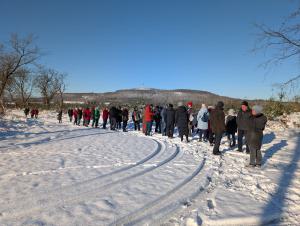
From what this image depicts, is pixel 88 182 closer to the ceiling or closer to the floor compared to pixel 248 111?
closer to the floor

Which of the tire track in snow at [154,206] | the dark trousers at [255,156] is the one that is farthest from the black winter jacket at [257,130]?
the tire track in snow at [154,206]

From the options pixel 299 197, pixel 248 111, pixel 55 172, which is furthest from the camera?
pixel 248 111

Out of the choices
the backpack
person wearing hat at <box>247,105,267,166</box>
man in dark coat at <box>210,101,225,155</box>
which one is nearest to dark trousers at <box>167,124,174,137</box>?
the backpack

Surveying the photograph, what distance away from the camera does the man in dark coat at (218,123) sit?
9836 millimetres

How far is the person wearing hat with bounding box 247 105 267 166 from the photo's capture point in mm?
7828

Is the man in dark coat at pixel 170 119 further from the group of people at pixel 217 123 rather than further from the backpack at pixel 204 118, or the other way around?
the backpack at pixel 204 118

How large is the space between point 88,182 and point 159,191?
158 centimetres

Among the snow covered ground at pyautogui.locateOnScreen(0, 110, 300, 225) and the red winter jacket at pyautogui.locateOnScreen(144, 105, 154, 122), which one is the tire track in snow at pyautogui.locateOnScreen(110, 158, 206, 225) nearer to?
the snow covered ground at pyautogui.locateOnScreen(0, 110, 300, 225)

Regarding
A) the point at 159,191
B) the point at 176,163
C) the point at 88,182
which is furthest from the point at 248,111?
the point at 88,182

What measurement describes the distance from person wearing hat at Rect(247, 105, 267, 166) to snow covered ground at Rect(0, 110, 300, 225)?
39 centimetres

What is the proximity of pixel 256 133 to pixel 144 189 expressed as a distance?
410 centimetres

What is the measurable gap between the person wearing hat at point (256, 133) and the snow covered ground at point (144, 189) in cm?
39

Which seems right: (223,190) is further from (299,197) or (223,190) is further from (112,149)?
(112,149)

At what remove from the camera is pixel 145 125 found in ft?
55.4
